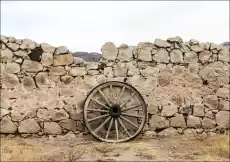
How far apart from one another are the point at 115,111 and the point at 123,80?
0.79 meters

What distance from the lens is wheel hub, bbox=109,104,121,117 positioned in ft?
31.7

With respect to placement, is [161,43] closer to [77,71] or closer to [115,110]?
[115,110]

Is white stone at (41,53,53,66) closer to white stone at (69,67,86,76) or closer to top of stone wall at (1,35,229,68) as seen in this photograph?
top of stone wall at (1,35,229,68)

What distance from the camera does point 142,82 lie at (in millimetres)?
10078

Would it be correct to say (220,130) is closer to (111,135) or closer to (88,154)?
(111,135)

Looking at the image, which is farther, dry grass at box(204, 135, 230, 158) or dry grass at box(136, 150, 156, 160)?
dry grass at box(204, 135, 230, 158)

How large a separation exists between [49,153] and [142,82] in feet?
9.46

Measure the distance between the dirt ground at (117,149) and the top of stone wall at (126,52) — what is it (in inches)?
69.2

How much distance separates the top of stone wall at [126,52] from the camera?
392 inches

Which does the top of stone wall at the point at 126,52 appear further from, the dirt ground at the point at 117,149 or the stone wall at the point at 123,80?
the dirt ground at the point at 117,149

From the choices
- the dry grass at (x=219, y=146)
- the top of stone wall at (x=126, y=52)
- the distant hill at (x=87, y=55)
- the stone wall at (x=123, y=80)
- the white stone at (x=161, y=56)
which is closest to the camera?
the dry grass at (x=219, y=146)

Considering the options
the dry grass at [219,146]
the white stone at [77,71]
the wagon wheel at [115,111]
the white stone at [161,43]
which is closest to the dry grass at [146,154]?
the dry grass at [219,146]

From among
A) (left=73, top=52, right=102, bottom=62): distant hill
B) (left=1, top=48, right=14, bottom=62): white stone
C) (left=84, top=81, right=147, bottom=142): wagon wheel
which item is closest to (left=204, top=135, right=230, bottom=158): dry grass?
(left=84, top=81, right=147, bottom=142): wagon wheel

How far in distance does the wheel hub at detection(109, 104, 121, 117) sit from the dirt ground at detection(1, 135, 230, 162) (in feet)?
2.23
